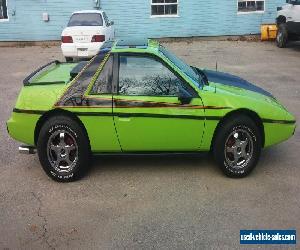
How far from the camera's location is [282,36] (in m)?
15.7

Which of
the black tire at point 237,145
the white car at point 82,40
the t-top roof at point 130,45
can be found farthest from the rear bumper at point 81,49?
the black tire at point 237,145

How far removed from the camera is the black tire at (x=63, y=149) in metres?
5.14

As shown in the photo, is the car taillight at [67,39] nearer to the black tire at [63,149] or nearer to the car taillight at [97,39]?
the car taillight at [97,39]

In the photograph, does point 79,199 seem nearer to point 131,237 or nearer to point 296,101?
point 131,237

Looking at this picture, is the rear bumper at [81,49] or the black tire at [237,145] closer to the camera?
the black tire at [237,145]

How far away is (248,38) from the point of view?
60.2ft

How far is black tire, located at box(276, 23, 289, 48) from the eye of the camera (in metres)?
15.5

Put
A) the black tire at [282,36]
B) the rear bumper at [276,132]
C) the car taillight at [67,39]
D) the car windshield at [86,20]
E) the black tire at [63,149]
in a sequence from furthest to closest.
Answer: the black tire at [282,36]
the car windshield at [86,20]
the car taillight at [67,39]
the rear bumper at [276,132]
the black tire at [63,149]

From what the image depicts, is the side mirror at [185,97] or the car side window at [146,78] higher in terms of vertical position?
the car side window at [146,78]

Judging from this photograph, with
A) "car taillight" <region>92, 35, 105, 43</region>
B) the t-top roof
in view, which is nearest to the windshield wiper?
the t-top roof

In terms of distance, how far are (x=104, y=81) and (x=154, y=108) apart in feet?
2.39

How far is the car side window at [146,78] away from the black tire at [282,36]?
38.3 ft

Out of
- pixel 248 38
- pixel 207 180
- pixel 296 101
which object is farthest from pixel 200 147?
pixel 248 38

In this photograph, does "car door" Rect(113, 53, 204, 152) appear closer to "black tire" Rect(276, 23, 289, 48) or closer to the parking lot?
the parking lot
